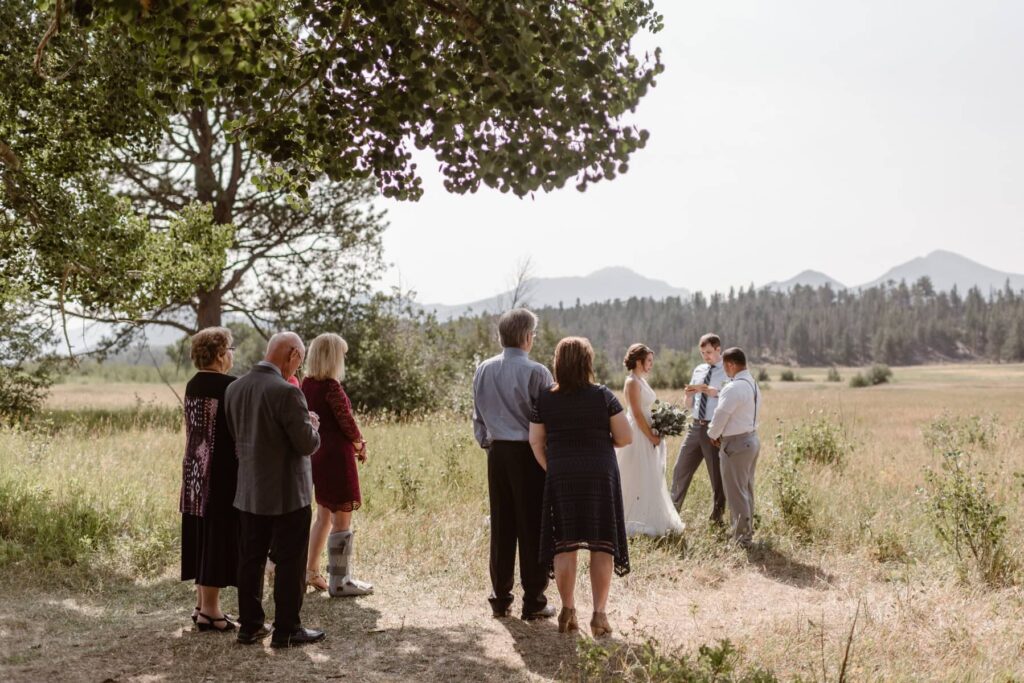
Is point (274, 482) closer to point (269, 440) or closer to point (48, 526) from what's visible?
point (269, 440)

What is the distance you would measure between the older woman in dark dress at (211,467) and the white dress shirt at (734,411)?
197 inches

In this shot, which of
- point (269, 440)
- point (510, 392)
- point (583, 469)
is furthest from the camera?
point (510, 392)

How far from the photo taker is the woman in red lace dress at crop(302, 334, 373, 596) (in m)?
6.53

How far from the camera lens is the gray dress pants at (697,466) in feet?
30.6

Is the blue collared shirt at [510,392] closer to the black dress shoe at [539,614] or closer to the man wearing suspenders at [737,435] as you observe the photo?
the black dress shoe at [539,614]

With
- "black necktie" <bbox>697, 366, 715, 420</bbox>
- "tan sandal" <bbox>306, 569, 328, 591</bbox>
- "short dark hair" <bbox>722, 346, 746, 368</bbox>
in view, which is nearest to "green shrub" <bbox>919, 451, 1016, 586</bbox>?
"short dark hair" <bbox>722, 346, 746, 368</bbox>

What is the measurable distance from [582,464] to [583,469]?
1.4 inches

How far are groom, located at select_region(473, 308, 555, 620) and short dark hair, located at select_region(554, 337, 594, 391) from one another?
29 centimetres

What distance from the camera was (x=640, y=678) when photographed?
16.4 ft

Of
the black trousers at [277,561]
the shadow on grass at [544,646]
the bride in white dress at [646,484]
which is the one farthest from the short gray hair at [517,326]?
the bride in white dress at [646,484]

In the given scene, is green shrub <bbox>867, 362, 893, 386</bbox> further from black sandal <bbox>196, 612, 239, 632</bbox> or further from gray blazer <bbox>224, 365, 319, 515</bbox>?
gray blazer <bbox>224, 365, 319, 515</bbox>

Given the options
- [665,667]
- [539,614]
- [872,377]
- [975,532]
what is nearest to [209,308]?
[539,614]

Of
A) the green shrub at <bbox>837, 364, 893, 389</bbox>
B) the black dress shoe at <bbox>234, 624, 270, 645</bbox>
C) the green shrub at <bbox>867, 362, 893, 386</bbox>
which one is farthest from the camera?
the green shrub at <bbox>867, 362, 893, 386</bbox>

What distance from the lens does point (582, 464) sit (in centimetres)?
574
